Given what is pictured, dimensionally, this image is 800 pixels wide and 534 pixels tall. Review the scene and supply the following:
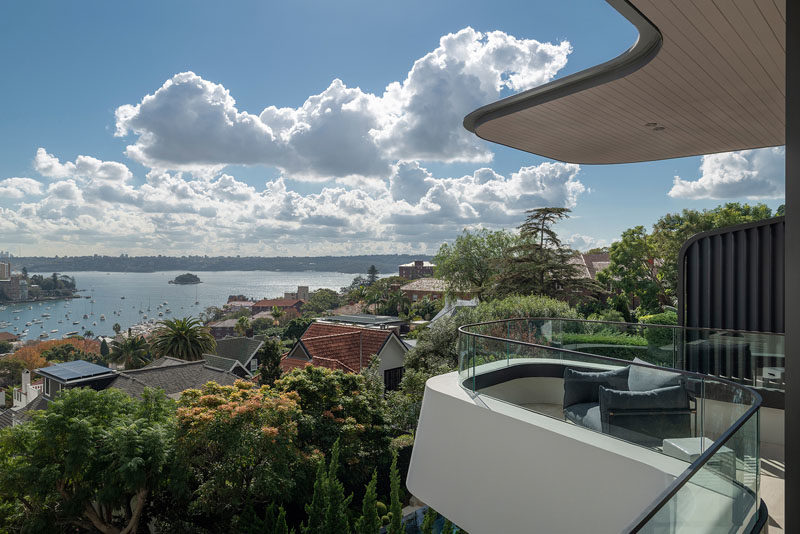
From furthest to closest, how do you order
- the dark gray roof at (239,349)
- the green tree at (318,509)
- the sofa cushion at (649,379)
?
1. the dark gray roof at (239,349)
2. the green tree at (318,509)
3. the sofa cushion at (649,379)

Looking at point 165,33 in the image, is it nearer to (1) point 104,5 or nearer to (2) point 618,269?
(1) point 104,5

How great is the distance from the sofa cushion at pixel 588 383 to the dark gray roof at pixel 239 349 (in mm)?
36015

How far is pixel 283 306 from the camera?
71.6 metres

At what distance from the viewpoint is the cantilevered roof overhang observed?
3812mm

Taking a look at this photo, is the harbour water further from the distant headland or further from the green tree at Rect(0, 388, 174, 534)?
the green tree at Rect(0, 388, 174, 534)

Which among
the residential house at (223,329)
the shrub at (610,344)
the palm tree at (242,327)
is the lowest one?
the residential house at (223,329)

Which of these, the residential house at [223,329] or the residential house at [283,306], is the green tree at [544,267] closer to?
the residential house at [223,329]

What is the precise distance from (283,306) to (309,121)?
43.0 metres

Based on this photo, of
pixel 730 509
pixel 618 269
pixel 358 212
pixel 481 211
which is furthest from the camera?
pixel 481 211

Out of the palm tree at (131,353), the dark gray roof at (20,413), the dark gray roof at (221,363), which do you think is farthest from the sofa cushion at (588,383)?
the palm tree at (131,353)

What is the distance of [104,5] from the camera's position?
5038 centimetres

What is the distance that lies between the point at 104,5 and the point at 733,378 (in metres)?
64.6

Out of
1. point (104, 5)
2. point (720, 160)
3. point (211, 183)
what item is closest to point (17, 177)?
point (211, 183)

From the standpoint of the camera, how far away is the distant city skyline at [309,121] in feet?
62.0
